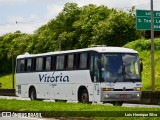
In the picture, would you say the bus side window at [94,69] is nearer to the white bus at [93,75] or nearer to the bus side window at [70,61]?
the white bus at [93,75]

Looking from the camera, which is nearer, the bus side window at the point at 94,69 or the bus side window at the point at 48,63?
the bus side window at the point at 94,69

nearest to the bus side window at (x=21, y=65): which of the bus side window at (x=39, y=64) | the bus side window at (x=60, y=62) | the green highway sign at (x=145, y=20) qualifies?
the bus side window at (x=39, y=64)

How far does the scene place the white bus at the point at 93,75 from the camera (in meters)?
24.9

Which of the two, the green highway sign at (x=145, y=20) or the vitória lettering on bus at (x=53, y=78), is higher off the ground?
the green highway sign at (x=145, y=20)

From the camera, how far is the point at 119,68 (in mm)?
25047

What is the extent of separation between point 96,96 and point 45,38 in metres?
61.6

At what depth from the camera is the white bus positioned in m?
24.9

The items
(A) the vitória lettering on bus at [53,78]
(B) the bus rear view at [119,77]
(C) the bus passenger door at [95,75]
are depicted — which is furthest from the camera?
(A) the vitória lettering on bus at [53,78]

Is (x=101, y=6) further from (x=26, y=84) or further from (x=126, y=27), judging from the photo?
(x=26, y=84)

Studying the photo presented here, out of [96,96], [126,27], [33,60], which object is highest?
[126,27]

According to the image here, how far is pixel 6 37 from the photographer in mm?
109000

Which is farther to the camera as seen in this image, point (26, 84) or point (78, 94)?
point (26, 84)

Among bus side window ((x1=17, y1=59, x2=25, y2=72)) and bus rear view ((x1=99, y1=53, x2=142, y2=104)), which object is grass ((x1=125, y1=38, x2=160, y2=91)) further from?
bus rear view ((x1=99, y1=53, x2=142, y2=104))

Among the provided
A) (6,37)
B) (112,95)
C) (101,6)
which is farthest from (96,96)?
(6,37)
